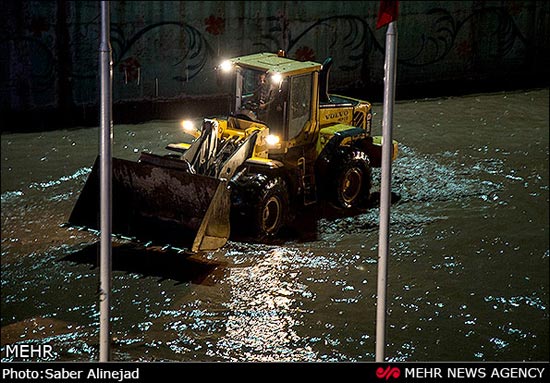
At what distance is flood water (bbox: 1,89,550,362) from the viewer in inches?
462

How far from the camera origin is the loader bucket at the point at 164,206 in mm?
13719

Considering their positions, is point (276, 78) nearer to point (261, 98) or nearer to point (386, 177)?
point (261, 98)

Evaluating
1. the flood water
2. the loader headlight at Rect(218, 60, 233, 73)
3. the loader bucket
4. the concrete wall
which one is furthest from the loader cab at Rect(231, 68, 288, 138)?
the concrete wall

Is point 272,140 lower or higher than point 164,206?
higher

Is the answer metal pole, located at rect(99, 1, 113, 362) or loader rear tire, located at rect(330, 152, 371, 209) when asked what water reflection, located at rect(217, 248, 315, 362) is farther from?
metal pole, located at rect(99, 1, 113, 362)

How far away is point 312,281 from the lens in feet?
44.3

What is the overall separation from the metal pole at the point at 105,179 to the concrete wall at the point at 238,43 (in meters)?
13.4

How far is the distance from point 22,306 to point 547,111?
50.7 feet

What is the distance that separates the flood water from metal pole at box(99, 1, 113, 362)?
102 inches

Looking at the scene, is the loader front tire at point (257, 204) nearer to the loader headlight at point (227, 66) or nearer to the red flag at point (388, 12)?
the loader headlight at point (227, 66)

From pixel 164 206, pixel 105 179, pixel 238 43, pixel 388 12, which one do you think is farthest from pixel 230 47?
pixel 105 179

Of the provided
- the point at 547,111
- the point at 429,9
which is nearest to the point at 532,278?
the point at 547,111

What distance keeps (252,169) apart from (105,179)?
637 centimetres

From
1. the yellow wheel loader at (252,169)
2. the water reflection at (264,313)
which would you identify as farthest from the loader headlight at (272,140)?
the water reflection at (264,313)
